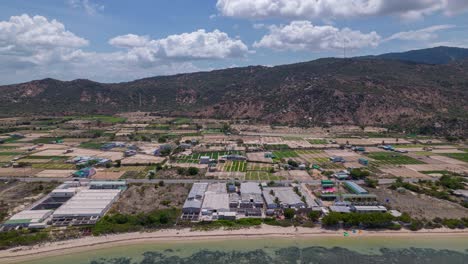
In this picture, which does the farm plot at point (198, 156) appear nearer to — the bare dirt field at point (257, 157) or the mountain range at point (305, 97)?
the bare dirt field at point (257, 157)

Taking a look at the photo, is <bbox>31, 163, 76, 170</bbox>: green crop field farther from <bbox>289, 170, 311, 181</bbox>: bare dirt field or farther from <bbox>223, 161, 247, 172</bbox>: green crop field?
<bbox>289, 170, 311, 181</bbox>: bare dirt field

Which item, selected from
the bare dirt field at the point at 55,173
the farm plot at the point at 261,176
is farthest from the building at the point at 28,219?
the farm plot at the point at 261,176

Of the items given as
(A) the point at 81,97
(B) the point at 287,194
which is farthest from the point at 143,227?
(A) the point at 81,97

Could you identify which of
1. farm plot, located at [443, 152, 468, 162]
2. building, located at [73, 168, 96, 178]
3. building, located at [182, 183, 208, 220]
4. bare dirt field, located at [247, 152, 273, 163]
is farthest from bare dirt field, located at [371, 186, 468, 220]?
building, located at [73, 168, 96, 178]

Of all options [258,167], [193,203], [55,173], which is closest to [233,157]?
[258,167]

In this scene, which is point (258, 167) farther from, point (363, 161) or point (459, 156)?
point (459, 156)

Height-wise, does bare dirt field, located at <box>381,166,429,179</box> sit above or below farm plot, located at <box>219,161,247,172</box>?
below
